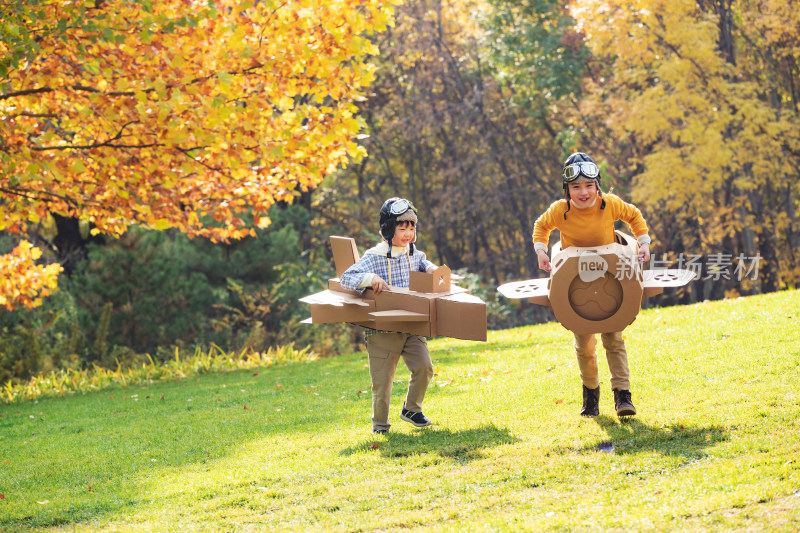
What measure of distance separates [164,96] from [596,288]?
4.76 metres

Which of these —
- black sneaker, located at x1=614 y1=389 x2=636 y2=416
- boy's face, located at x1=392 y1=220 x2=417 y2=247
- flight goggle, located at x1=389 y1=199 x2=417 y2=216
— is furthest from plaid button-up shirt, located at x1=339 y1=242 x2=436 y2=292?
black sneaker, located at x1=614 y1=389 x2=636 y2=416

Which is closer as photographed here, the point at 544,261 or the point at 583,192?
the point at 583,192

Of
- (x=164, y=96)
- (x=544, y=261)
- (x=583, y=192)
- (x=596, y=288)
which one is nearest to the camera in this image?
(x=596, y=288)

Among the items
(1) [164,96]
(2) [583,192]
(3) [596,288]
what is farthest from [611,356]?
(1) [164,96]

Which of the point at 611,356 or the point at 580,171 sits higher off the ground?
the point at 580,171

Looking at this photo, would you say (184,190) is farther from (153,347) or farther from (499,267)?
(499,267)

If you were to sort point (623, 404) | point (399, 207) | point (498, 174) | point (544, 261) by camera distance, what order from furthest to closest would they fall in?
point (498, 174) → point (399, 207) → point (623, 404) → point (544, 261)

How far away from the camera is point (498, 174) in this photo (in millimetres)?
26344

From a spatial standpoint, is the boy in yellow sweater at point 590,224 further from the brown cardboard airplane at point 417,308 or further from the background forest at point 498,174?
the background forest at point 498,174

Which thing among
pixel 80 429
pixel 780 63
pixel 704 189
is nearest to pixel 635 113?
pixel 704 189

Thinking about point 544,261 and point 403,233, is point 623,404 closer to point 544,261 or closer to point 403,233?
point 544,261

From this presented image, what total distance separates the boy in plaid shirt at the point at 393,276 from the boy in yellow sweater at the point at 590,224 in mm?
962

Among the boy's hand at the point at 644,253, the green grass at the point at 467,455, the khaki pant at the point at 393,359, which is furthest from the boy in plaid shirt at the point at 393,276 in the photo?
the boy's hand at the point at 644,253

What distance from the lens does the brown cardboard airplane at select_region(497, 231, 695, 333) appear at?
5844mm
